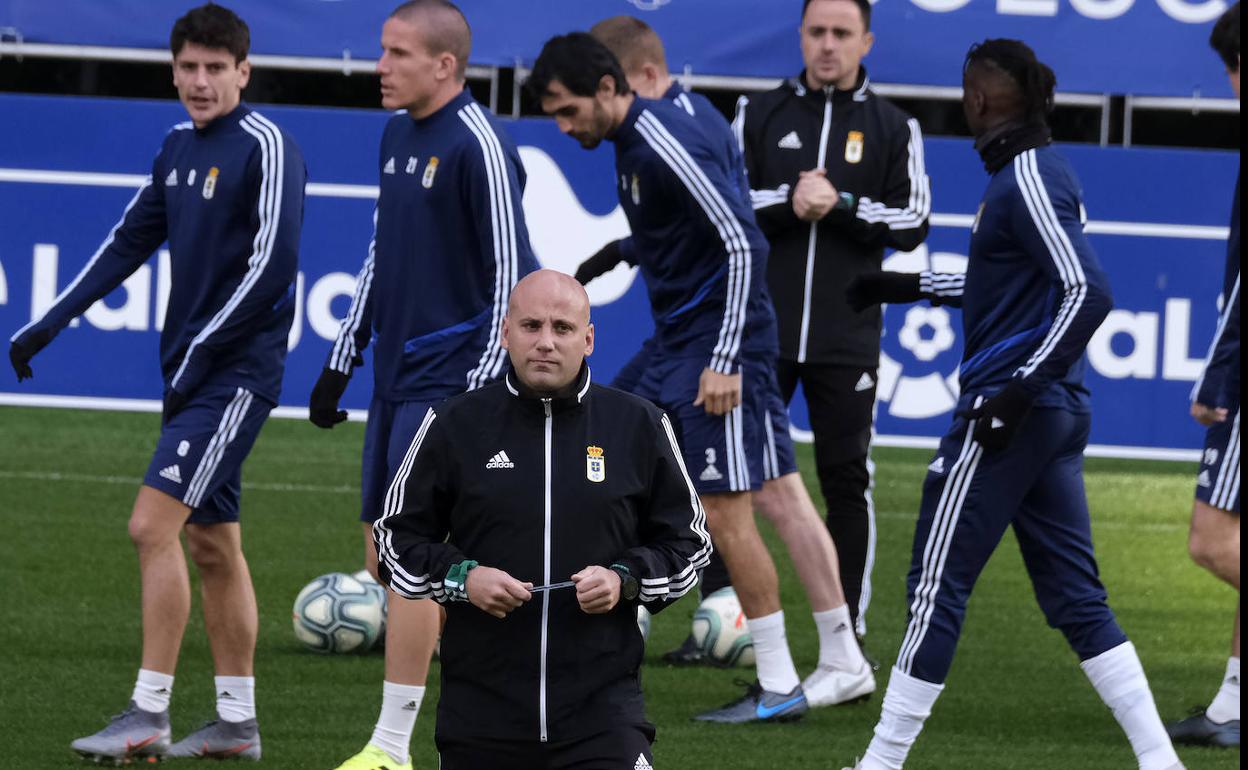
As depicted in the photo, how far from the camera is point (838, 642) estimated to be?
6.78 meters

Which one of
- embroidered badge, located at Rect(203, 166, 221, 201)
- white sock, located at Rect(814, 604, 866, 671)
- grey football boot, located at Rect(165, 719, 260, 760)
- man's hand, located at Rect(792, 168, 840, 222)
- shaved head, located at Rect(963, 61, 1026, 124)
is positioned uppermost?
shaved head, located at Rect(963, 61, 1026, 124)

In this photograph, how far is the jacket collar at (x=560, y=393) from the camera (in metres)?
4.25

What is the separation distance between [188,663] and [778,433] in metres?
2.14

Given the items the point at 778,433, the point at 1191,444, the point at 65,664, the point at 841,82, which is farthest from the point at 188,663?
the point at 1191,444

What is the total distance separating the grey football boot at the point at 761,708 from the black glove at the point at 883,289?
1203 mm

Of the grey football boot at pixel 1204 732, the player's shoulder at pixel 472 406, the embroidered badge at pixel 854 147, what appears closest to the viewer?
the player's shoulder at pixel 472 406

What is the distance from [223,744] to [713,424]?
1764 millimetres

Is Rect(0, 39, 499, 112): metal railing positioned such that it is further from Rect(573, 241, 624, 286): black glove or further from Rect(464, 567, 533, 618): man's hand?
Rect(464, 567, 533, 618): man's hand

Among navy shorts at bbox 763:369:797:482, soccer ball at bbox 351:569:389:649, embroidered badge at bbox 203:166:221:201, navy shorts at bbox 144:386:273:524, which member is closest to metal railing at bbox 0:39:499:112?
soccer ball at bbox 351:569:389:649

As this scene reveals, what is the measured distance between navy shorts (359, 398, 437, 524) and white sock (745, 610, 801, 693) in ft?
4.45

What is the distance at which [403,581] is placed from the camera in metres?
4.16

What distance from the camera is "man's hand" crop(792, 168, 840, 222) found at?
7.34m

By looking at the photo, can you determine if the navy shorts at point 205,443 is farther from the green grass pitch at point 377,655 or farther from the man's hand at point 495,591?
the man's hand at point 495,591

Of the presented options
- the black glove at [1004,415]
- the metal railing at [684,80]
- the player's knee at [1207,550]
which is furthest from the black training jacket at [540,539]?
the metal railing at [684,80]
